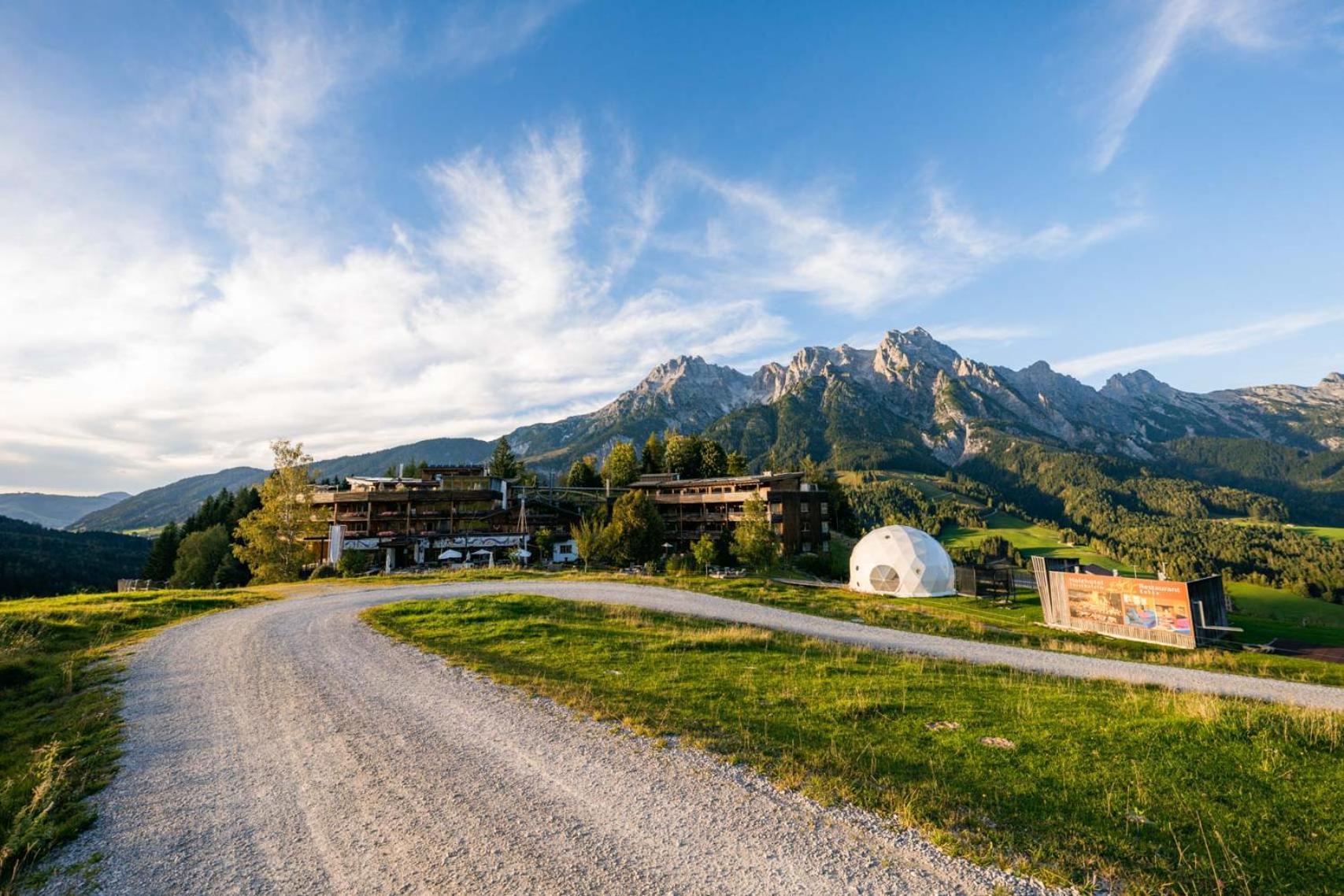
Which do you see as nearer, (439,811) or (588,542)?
(439,811)

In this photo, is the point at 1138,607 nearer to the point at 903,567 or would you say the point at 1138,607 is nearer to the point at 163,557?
the point at 903,567

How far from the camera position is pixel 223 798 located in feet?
27.2

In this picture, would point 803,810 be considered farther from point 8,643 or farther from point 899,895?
point 8,643

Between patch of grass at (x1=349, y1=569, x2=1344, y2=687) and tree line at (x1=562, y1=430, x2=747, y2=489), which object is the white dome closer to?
patch of grass at (x1=349, y1=569, x2=1344, y2=687)

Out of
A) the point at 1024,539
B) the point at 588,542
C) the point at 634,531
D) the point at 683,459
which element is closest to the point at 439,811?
the point at 588,542

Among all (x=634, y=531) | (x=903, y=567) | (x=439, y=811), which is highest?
(x=634, y=531)

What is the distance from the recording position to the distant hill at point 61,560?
3856 inches

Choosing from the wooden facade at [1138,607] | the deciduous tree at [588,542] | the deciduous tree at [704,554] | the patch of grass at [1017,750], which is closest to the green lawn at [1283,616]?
the wooden facade at [1138,607]

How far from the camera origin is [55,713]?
12656 mm

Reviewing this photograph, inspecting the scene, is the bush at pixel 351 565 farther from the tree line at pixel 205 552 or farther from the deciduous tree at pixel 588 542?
the deciduous tree at pixel 588 542

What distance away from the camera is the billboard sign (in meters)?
30.0

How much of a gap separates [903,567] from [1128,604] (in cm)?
1973

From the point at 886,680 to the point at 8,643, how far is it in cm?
2793

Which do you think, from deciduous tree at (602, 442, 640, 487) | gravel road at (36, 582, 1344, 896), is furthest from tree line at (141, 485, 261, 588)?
gravel road at (36, 582, 1344, 896)
